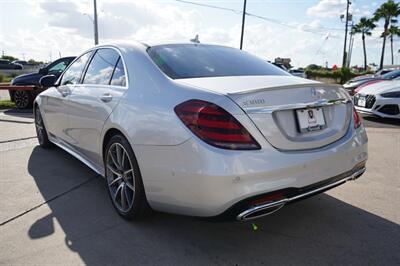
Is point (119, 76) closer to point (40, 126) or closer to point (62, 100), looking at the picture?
point (62, 100)

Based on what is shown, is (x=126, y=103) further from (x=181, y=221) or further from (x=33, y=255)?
(x=33, y=255)

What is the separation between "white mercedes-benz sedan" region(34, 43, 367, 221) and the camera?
2195 millimetres

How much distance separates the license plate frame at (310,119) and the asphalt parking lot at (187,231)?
0.86m

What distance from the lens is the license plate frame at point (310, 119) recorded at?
2.43m

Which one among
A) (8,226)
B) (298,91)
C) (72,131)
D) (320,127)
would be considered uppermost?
(298,91)

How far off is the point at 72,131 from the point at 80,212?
1155mm

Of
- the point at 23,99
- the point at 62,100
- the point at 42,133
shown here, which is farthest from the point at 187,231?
the point at 23,99

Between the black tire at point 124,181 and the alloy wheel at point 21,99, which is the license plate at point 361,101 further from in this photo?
the alloy wheel at point 21,99

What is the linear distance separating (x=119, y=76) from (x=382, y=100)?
264 inches

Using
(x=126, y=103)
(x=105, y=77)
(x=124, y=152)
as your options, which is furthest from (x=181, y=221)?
(x=105, y=77)

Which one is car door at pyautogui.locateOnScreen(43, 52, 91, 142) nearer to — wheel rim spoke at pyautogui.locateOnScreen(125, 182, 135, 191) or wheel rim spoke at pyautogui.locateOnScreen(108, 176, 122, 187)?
wheel rim spoke at pyautogui.locateOnScreen(108, 176, 122, 187)

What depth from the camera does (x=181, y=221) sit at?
2.98 meters

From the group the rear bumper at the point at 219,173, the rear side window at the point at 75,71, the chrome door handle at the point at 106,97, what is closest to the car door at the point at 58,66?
the rear side window at the point at 75,71

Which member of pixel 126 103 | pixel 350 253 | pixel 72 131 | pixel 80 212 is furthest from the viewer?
pixel 72 131
